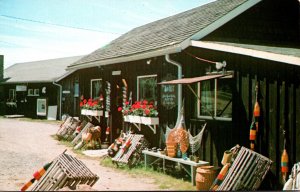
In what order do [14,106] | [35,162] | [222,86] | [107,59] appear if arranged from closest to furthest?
[222,86]
[35,162]
[107,59]
[14,106]

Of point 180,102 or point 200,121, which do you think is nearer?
point 200,121

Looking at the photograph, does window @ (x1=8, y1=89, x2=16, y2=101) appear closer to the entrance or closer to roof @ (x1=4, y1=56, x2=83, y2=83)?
roof @ (x1=4, y1=56, x2=83, y2=83)

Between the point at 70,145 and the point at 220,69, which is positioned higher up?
the point at 220,69

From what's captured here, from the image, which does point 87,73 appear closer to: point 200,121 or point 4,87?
point 200,121

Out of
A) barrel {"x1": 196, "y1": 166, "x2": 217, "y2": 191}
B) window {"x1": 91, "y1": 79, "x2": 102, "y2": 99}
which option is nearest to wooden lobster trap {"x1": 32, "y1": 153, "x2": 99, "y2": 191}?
barrel {"x1": 196, "y1": 166, "x2": 217, "y2": 191}

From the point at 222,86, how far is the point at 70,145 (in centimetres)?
768

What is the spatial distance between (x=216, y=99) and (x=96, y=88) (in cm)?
711

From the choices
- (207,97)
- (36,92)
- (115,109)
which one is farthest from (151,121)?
(36,92)

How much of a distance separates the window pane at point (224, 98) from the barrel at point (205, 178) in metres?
1.30

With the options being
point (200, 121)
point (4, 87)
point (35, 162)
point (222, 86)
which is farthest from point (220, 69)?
point (4, 87)

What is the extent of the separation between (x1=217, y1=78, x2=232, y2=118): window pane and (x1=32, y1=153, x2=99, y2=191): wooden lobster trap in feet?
10.3

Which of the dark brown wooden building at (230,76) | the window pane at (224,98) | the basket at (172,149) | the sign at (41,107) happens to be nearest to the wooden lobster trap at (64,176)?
the basket at (172,149)

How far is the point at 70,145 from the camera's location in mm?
13102

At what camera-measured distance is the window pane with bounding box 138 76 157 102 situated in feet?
32.7
